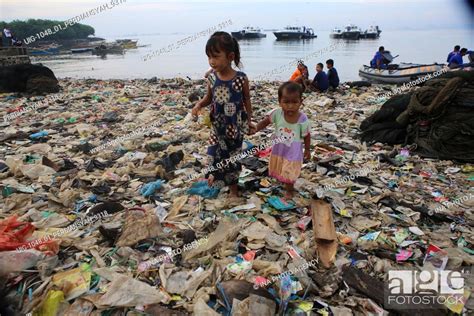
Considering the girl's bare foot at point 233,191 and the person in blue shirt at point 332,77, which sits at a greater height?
the person in blue shirt at point 332,77

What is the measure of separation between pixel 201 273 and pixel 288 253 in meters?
0.69

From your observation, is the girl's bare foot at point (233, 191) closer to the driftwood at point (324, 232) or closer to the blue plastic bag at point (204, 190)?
the blue plastic bag at point (204, 190)

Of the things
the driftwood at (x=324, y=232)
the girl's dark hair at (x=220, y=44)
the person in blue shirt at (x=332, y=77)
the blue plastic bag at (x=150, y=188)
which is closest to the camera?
the driftwood at (x=324, y=232)

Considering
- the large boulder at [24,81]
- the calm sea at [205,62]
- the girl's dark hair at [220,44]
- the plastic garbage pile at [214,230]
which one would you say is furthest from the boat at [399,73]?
the large boulder at [24,81]

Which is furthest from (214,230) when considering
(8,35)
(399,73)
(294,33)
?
(294,33)

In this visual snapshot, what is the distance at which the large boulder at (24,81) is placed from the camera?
10281mm

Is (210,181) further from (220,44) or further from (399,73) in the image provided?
(399,73)

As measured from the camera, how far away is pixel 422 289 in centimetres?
210

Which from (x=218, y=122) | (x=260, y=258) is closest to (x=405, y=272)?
(x=260, y=258)

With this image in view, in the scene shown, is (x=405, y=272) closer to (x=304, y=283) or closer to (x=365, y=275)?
(x=365, y=275)

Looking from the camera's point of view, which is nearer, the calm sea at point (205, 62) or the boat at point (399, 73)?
the boat at point (399, 73)

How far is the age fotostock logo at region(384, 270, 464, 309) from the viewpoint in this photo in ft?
6.45

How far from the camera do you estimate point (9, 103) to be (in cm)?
884

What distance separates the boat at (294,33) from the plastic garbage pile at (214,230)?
57.8 meters
